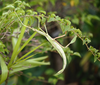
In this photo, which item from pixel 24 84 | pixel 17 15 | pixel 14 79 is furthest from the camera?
pixel 24 84

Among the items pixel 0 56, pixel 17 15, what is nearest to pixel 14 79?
pixel 0 56

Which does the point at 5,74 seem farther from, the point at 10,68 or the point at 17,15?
the point at 17,15

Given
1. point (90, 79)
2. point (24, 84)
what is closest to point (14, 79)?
point (24, 84)

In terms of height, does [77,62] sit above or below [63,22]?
below

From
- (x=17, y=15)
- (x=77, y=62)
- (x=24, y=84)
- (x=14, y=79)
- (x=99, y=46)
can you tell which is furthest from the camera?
(x=77, y=62)

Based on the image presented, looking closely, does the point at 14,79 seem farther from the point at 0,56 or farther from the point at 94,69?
the point at 94,69

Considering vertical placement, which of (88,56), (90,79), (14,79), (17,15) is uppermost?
(17,15)

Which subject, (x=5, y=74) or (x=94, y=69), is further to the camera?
(x=94, y=69)

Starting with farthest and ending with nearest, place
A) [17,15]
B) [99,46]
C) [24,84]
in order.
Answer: [99,46]
[24,84]
[17,15]

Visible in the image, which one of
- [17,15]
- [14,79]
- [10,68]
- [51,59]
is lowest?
[51,59]
